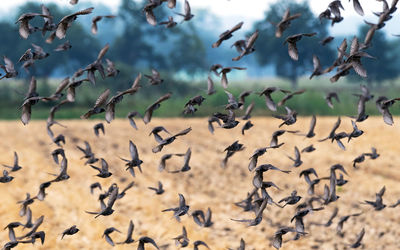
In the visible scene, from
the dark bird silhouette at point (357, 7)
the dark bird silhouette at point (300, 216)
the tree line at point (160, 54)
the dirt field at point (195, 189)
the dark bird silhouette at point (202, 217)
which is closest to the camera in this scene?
the dark bird silhouette at point (357, 7)

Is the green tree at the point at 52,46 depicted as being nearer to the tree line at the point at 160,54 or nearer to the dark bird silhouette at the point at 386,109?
the tree line at the point at 160,54

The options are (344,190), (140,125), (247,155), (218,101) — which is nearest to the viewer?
(344,190)

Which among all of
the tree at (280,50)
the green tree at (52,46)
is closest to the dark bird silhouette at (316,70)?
the tree at (280,50)

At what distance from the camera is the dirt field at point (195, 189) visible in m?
10.6

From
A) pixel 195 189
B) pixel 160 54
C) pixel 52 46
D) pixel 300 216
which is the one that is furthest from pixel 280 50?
pixel 300 216

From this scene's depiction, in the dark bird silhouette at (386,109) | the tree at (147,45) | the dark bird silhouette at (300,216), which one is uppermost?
the dark bird silhouette at (386,109)

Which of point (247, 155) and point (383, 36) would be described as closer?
point (247, 155)

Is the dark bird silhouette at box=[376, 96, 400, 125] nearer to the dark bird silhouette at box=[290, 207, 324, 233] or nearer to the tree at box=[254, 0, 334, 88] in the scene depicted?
the dark bird silhouette at box=[290, 207, 324, 233]

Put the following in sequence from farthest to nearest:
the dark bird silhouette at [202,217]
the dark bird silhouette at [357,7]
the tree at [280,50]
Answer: the tree at [280,50] → the dark bird silhouette at [202,217] → the dark bird silhouette at [357,7]

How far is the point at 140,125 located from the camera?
Answer: 67.6 feet

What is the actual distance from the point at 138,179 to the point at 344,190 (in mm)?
4906

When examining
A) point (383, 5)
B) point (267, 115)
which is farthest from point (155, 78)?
point (267, 115)

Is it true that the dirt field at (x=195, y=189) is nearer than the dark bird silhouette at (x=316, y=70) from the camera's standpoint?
No

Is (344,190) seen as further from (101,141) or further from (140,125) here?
(140,125)
